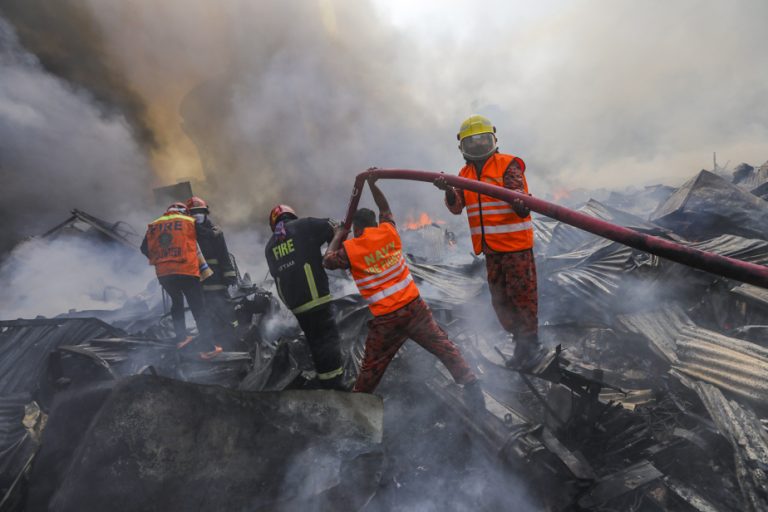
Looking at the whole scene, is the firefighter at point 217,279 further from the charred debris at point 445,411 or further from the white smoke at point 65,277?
the white smoke at point 65,277

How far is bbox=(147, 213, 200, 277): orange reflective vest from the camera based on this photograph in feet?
13.9

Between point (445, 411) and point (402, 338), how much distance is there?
910 mm

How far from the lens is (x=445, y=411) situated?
3.17 meters

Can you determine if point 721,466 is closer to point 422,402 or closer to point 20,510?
point 422,402

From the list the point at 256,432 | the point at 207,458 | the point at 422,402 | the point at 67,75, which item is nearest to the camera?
the point at 207,458

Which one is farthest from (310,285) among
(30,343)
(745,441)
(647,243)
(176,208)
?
(30,343)

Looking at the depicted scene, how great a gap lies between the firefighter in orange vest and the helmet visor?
0.89m

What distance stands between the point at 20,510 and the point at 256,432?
2.04m

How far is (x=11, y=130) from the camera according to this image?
A: 28.1 ft

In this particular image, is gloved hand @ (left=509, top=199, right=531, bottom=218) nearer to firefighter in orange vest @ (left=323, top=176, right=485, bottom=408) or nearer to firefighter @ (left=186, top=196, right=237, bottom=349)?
firefighter in orange vest @ (left=323, top=176, right=485, bottom=408)

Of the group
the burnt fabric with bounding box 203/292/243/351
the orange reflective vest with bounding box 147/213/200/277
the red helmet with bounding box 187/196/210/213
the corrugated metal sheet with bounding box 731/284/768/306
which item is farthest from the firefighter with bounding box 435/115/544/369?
the red helmet with bounding box 187/196/210/213

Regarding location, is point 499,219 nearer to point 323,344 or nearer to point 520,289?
point 520,289

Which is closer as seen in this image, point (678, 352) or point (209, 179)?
point (678, 352)

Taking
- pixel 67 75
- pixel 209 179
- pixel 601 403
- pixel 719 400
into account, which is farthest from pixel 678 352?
pixel 67 75
